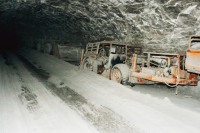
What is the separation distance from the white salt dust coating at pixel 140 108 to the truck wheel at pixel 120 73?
0.77 m

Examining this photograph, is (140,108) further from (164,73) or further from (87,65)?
(87,65)

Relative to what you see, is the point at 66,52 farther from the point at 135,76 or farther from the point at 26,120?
the point at 26,120

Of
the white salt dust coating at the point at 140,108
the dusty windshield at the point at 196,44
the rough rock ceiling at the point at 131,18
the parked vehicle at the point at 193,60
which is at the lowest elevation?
the white salt dust coating at the point at 140,108

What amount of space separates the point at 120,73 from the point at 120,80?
33 cm

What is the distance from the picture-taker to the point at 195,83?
8.34m

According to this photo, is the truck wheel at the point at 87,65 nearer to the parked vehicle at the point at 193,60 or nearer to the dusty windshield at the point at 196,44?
the dusty windshield at the point at 196,44

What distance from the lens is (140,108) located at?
5953 mm

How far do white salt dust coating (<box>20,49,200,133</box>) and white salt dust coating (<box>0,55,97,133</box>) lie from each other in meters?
→ 1.13

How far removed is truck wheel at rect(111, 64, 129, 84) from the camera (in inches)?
360

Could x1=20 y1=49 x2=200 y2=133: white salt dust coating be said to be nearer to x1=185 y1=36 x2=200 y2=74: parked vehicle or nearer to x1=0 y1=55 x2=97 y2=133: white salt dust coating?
x1=0 y1=55 x2=97 y2=133: white salt dust coating

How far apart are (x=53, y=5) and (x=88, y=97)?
9.24m

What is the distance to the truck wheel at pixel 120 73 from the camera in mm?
9148

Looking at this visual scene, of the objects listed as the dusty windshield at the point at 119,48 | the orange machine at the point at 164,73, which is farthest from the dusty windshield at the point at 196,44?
the dusty windshield at the point at 119,48

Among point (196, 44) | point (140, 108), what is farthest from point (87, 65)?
point (140, 108)
